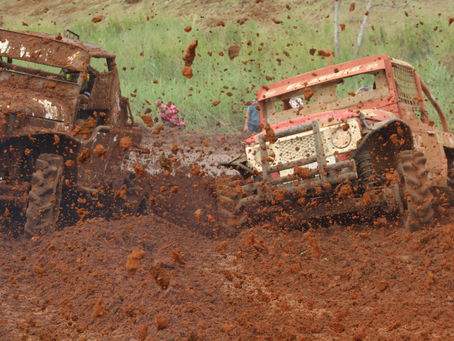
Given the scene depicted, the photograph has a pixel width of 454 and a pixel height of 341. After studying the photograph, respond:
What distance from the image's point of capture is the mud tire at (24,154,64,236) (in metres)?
6.95

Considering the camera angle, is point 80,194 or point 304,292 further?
point 80,194

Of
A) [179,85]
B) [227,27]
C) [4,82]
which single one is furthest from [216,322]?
[227,27]

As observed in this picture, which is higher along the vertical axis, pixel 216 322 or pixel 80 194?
pixel 80 194

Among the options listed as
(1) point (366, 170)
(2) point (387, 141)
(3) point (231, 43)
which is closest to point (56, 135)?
(1) point (366, 170)

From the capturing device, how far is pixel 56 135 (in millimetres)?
7098

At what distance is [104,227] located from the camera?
720 cm

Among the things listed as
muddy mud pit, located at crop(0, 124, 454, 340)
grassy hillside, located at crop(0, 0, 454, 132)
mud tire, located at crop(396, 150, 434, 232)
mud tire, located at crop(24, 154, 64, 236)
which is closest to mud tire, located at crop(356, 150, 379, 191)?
mud tire, located at crop(396, 150, 434, 232)

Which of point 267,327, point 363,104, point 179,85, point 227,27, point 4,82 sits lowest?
point 267,327

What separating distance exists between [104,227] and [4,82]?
220 centimetres

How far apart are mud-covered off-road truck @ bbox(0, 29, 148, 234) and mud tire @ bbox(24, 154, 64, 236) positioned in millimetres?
11

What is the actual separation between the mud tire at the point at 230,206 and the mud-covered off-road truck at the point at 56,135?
4.64 feet

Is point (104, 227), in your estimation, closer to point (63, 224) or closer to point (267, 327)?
point (63, 224)

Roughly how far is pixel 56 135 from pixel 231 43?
601 inches

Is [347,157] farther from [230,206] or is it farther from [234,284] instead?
[234,284]
